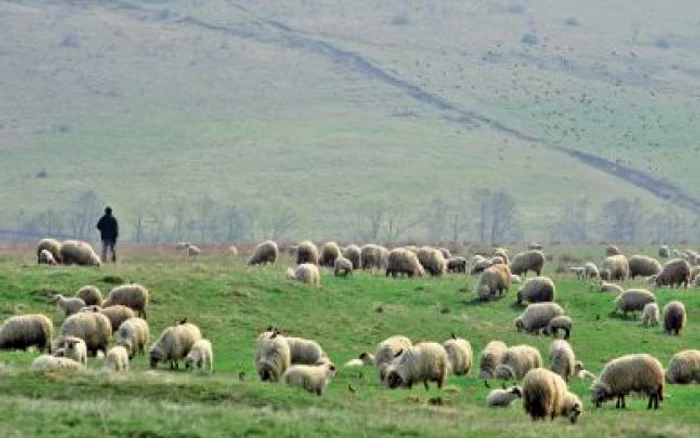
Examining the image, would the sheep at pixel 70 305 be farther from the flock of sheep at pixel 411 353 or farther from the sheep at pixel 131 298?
the sheep at pixel 131 298

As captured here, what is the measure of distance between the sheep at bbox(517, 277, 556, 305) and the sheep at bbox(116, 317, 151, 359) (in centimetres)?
1448

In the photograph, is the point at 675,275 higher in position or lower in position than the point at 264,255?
lower

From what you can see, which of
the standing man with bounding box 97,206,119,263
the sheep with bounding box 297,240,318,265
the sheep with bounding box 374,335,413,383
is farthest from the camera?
the sheep with bounding box 297,240,318,265

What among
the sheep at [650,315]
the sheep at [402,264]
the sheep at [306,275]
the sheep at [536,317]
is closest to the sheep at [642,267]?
the sheep at [402,264]

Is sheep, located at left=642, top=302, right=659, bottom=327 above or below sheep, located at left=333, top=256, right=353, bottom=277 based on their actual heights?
below

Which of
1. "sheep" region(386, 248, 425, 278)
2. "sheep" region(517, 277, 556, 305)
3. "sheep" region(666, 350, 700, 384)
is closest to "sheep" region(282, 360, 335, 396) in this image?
"sheep" region(666, 350, 700, 384)

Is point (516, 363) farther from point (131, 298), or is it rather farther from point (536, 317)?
point (131, 298)

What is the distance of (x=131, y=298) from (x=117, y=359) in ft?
22.1

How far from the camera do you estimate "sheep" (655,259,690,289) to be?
53.4 m

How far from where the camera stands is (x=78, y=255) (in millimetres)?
48906

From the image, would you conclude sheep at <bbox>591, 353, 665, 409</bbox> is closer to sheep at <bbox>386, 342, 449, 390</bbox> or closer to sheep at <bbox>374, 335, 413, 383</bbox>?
sheep at <bbox>386, 342, 449, 390</bbox>

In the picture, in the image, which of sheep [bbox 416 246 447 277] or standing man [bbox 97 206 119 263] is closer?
standing man [bbox 97 206 119 263]

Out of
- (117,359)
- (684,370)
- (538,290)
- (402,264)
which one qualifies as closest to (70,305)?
(117,359)

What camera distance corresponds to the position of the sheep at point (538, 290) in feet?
152
